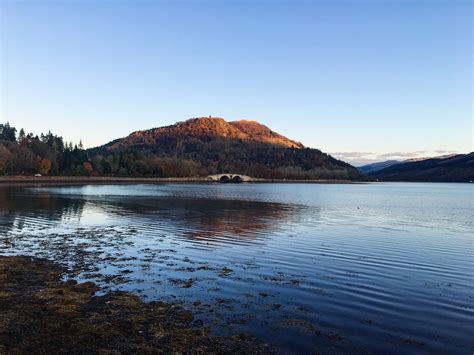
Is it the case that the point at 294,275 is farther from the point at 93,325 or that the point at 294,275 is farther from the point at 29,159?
the point at 29,159

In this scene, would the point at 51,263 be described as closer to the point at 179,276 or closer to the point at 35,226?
the point at 179,276

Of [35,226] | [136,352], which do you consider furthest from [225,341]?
[35,226]

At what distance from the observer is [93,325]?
11594 millimetres

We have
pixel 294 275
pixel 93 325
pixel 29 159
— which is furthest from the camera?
pixel 29 159

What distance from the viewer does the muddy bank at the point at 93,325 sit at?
10250mm

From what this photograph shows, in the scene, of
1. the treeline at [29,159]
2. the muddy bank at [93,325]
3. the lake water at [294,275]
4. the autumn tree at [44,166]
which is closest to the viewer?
the muddy bank at [93,325]

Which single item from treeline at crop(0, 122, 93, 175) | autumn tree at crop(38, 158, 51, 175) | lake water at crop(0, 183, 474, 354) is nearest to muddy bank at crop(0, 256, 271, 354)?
lake water at crop(0, 183, 474, 354)

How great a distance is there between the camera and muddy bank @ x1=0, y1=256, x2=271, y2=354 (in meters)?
10.2

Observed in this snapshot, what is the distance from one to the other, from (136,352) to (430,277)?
618 inches

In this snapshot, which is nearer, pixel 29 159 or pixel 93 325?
pixel 93 325

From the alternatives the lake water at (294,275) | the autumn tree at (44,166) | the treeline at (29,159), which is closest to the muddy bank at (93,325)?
the lake water at (294,275)

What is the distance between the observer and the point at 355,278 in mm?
18891

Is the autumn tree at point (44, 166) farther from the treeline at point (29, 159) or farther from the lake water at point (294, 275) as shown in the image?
the lake water at point (294, 275)

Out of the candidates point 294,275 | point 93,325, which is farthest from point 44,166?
point 93,325
